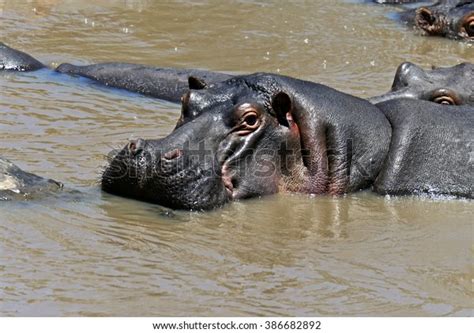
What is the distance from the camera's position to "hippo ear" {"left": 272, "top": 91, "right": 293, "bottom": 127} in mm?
7109

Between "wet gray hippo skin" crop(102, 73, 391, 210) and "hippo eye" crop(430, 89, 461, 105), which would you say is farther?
"hippo eye" crop(430, 89, 461, 105)

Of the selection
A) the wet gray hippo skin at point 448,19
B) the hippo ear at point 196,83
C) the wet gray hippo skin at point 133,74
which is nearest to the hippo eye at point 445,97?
the hippo ear at point 196,83

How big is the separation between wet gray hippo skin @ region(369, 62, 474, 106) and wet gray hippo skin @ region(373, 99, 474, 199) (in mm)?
1193

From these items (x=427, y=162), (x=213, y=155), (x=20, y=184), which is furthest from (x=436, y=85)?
(x=20, y=184)

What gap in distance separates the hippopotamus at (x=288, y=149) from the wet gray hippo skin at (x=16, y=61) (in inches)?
160

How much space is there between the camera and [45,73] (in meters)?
10.9

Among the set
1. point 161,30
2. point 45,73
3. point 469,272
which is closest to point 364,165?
point 469,272

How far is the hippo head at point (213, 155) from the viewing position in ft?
21.9

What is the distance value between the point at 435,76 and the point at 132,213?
3474 mm

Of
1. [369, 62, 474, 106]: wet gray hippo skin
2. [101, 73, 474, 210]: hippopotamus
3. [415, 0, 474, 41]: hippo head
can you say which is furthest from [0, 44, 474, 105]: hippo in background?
[415, 0, 474, 41]: hippo head

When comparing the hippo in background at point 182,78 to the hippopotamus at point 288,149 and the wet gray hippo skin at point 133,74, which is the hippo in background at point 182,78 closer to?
the wet gray hippo skin at point 133,74

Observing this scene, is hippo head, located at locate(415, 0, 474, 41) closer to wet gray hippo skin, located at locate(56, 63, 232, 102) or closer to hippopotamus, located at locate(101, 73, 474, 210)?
wet gray hippo skin, located at locate(56, 63, 232, 102)

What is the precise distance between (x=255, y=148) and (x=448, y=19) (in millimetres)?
7583
